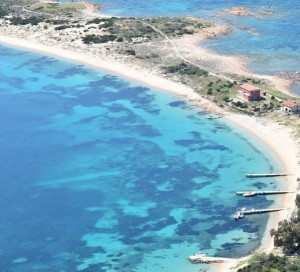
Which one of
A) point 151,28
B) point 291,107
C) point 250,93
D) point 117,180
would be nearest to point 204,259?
point 117,180

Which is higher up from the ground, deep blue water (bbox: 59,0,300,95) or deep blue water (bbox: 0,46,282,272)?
deep blue water (bbox: 59,0,300,95)

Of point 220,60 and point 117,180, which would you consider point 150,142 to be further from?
point 220,60

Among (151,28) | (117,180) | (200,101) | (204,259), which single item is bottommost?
(204,259)

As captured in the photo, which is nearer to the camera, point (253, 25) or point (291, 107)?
point (291, 107)

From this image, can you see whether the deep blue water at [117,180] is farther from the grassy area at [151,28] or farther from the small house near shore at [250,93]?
the grassy area at [151,28]

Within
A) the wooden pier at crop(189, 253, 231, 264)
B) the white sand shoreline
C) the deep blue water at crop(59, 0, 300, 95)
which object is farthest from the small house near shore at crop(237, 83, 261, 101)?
the wooden pier at crop(189, 253, 231, 264)

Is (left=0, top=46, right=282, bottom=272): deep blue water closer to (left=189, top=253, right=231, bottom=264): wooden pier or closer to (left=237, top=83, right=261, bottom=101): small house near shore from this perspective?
(left=189, top=253, right=231, bottom=264): wooden pier
